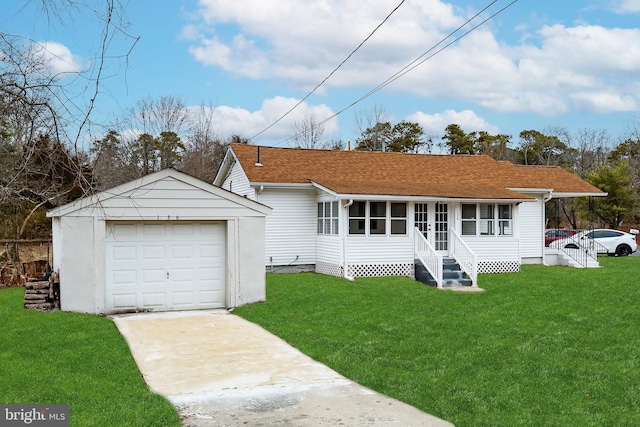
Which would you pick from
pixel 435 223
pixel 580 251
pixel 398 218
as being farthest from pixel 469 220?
pixel 580 251

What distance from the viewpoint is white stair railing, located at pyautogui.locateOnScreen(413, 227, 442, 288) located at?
60.5 ft

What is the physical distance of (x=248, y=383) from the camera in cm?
804

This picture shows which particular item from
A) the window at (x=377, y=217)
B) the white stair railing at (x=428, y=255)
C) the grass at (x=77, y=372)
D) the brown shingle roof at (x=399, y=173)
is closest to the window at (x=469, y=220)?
the brown shingle roof at (x=399, y=173)

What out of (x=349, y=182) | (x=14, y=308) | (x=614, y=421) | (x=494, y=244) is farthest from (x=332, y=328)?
(x=494, y=244)

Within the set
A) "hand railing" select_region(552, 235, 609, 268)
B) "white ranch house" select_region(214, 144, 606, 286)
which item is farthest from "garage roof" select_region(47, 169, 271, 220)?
"hand railing" select_region(552, 235, 609, 268)

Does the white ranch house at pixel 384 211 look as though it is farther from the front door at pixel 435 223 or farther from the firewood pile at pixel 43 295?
the firewood pile at pixel 43 295

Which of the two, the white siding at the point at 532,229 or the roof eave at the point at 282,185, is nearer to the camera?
the roof eave at the point at 282,185

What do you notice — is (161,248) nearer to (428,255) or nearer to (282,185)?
(282,185)

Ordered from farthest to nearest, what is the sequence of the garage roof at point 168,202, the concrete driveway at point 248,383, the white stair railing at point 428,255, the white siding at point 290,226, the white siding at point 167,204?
the white siding at point 290,226
the white stair railing at point 428,255
the white siding at point 167,204
the garage roof at point 168,202
the concrete driveway at point 248,383

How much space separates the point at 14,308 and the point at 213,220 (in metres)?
Answer: 4.91

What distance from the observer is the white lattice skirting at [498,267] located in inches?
865

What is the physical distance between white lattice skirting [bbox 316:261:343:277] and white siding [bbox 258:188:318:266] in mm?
450

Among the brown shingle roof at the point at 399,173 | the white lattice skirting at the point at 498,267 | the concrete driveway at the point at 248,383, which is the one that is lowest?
the concrete driveway at the point at 248,383

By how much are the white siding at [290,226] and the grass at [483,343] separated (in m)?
3.46
